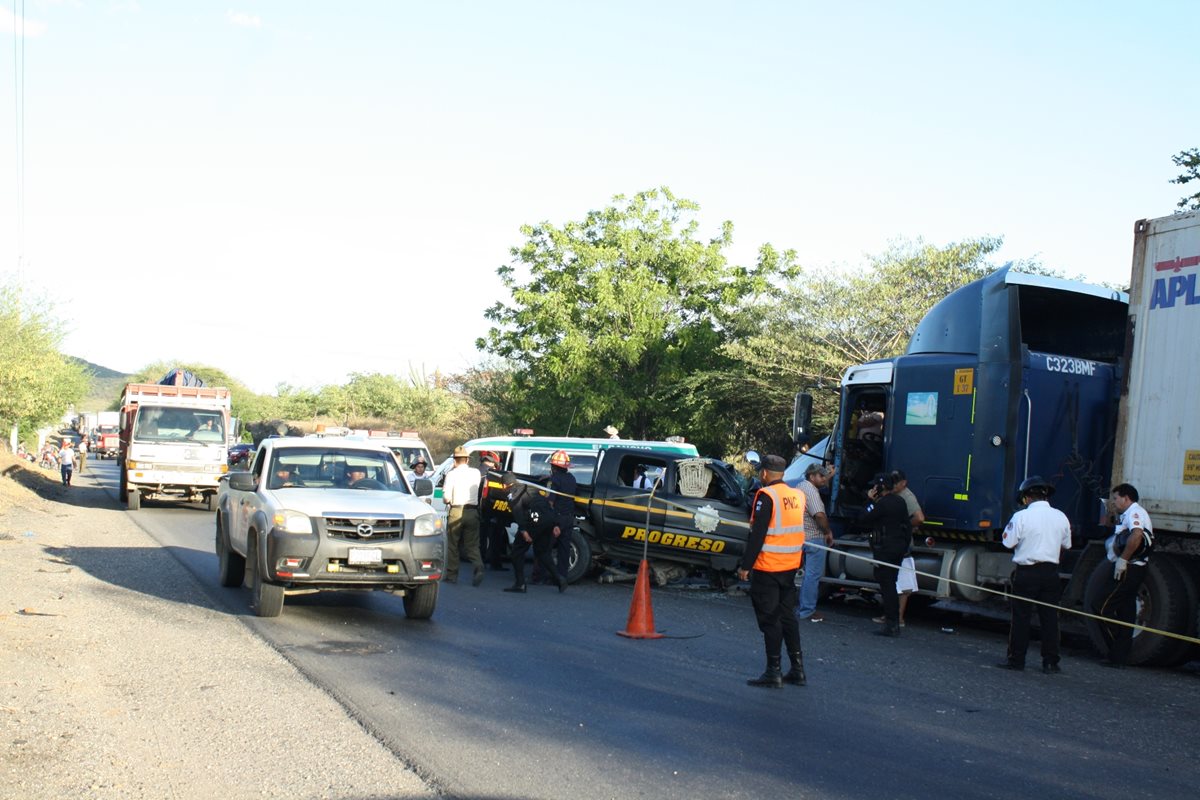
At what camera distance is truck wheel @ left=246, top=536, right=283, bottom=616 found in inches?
439

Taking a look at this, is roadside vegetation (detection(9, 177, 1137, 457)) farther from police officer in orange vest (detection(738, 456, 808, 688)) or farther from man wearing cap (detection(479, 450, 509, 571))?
police officer in orange vest (detection(738, 456, 808, 688))

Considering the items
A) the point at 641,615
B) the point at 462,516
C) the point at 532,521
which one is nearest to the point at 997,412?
the point at 641,615

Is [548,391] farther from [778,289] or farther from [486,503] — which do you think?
[486,503]

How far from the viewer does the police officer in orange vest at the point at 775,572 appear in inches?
351

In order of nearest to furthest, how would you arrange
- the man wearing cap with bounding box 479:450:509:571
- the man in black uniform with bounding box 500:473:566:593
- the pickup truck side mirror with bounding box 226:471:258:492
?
the pickup truck side mirror with bounding box 226:471:258:492, the man in black uniform with bounding box 500:473:566:593, the man wearing cap with bounding box 479:450:509:571

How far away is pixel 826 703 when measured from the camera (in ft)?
27.5

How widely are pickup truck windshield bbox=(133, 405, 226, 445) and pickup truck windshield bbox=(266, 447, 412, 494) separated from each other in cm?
1590

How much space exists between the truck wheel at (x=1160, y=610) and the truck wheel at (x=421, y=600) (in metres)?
6.33

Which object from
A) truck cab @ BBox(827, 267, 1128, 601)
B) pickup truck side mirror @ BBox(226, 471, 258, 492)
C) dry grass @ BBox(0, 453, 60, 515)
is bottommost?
dry grass @ BBox(0, 453, 60, 515)

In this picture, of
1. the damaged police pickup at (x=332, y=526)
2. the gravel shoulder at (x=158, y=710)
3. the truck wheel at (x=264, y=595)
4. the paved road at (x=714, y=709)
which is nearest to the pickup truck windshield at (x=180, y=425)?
the gravel shoulder at (x=158, y=710)

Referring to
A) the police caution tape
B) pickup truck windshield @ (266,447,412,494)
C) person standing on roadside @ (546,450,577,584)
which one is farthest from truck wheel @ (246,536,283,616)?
the police caution tape

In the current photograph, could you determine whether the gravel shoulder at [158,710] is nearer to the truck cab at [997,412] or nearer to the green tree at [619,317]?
the truck cab at [997,412]

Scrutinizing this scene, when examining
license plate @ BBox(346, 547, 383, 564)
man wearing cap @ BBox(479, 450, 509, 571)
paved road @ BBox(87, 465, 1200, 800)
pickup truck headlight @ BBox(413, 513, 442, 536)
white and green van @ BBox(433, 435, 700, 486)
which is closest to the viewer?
paved road @ BBox(87, 465, 1200, 800)

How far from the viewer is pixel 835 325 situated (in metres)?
28.4
